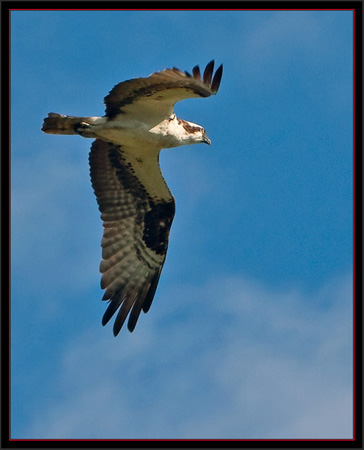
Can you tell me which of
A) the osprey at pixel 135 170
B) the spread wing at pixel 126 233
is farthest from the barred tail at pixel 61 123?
the spread wing at pixel 126 233

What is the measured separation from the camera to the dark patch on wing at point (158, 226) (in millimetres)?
16031

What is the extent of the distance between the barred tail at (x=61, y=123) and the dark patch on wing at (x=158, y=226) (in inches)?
83.4

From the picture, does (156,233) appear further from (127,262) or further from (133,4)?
(133,4)

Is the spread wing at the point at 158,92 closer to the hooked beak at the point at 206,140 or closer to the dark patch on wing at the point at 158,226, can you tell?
the hooked beak at the point at 206,140

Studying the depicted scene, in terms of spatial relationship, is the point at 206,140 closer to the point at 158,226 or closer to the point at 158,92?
the point at 158,92

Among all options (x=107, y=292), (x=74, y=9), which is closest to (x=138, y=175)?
(x=107, y=292)

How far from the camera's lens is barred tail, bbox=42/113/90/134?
14.5 meters

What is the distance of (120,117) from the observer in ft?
47.6

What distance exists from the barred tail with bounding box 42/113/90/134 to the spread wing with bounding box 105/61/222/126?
48cm

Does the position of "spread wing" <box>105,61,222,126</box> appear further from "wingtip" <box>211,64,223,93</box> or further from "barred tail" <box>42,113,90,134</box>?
"barred tail" <box>42,113,90,134</box>

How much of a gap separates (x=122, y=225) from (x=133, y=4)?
3.71 meters

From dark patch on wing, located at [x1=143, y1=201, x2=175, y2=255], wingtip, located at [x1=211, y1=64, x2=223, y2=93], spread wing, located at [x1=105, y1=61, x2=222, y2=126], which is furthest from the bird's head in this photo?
dark patch on wing, located at [x1=143, y1=201, x2=175, y2=255]

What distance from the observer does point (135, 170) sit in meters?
15.6
